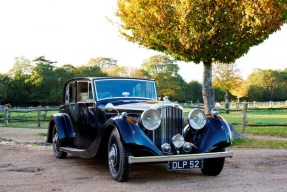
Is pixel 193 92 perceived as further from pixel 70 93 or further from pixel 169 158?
pixel 169 158

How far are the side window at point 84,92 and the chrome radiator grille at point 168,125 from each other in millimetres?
1920

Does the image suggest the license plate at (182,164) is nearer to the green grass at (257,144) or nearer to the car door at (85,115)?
the car door at (85,115)

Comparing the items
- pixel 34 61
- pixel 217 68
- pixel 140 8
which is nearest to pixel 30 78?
pixel 34 61

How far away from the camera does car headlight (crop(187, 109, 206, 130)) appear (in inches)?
260

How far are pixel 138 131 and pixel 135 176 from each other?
1.07 metres

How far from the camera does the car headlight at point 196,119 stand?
6598 millimetres

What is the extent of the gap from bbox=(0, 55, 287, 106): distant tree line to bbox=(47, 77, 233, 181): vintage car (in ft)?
175

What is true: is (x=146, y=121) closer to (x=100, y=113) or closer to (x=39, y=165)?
(x=100, y=113)

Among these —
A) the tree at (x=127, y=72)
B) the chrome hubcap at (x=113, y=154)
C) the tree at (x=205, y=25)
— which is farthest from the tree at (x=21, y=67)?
the chrome hubcap at (x=113, y=154)

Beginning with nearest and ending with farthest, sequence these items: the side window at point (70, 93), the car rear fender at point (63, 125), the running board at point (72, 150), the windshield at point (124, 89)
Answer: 1. the running board at point (72, 150)
2. the windshield at point (124, 89)
3. the car rear fender at point (63, 125)
4. the side window at point (70, 93)

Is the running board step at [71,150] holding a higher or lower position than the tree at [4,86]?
lower

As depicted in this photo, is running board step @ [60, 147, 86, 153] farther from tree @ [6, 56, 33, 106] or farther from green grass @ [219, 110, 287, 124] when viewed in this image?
tree @ [6, 56, 33, 106]

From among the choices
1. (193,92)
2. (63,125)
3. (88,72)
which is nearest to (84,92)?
(63,125)

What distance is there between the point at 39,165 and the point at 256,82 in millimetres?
82628
